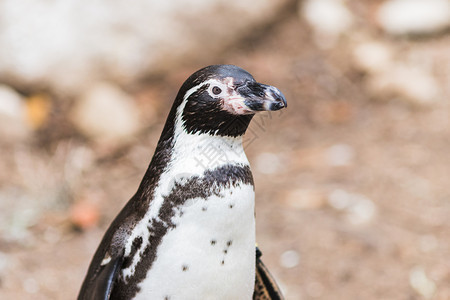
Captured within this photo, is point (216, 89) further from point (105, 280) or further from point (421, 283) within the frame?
point (421, 283)

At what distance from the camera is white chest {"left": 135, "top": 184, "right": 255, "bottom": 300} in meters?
1.83

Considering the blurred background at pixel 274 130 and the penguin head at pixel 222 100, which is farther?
the blurred background at pixel 274 130

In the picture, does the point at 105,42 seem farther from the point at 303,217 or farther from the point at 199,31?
the point at 303,217

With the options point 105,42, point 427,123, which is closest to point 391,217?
point 427,123

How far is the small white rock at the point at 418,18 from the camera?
6.12 m

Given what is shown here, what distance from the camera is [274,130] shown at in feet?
17.3

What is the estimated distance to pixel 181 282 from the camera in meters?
1.88

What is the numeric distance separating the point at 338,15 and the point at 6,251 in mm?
3981

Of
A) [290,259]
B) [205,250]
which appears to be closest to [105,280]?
[205,250]

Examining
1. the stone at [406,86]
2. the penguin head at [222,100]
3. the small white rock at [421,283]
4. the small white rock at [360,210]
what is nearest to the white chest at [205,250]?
the penguin head at [222,100]

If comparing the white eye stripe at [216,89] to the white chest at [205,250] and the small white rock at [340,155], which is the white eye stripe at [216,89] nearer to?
the white chest at [205,250]

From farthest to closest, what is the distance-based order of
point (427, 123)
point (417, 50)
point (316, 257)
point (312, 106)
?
point (417, 50)
point (312, 106)
point (427, 123)
point (316, 257)

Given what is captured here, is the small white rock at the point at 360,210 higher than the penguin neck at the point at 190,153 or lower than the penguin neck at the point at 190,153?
higher

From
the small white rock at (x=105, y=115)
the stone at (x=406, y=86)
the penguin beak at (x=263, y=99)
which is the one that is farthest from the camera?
the stone at (x=406, y=86)
